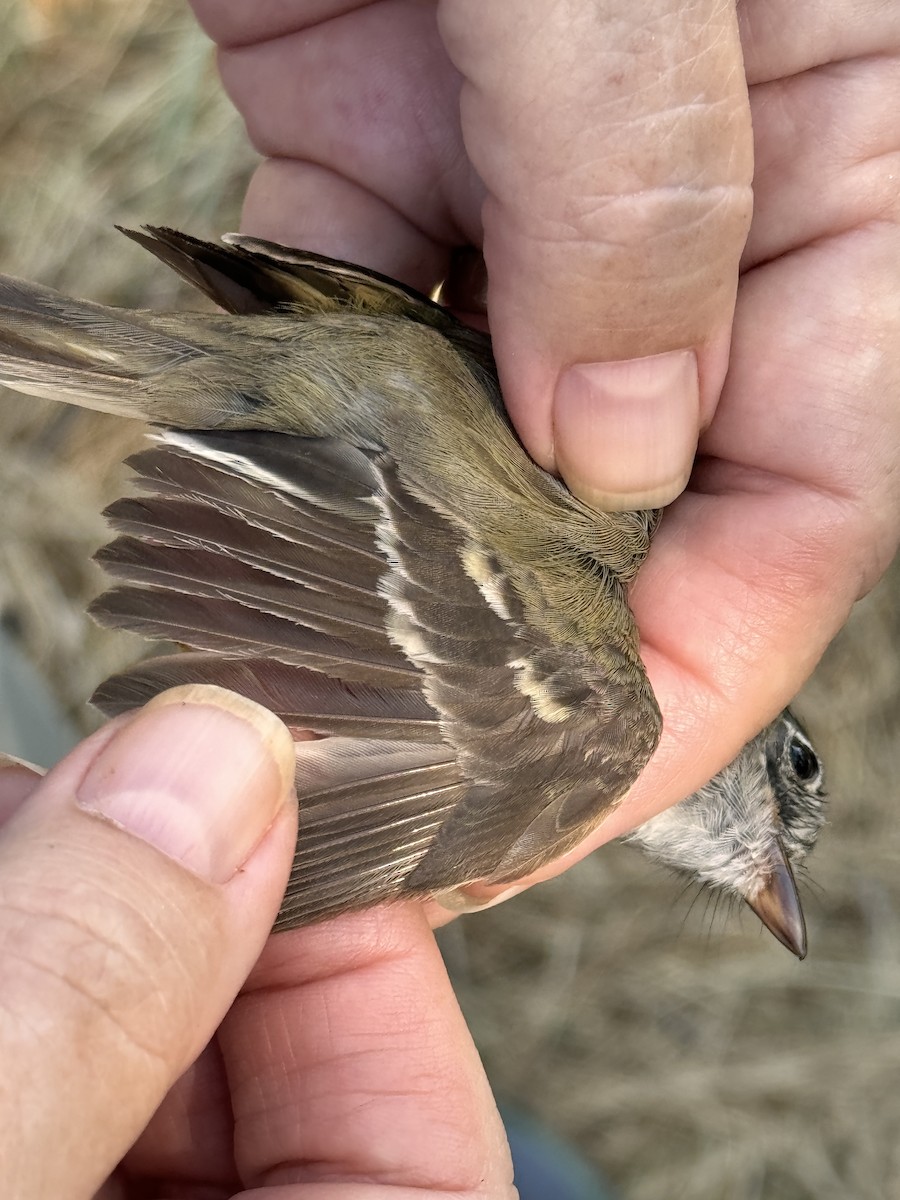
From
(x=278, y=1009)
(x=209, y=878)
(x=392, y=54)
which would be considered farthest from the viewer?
(x=392, y=54)

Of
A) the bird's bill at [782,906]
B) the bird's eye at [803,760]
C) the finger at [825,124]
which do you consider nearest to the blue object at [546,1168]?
the bird's bill at [782,906]

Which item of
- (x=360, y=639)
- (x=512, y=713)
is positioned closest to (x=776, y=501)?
(x=512, y=713)

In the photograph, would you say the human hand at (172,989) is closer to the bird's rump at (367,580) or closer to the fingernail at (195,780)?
the fingernail at (195,780)

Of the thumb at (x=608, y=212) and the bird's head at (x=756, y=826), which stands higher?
the thumb at (x=608, y=212)

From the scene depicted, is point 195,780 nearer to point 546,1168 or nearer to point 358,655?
point 358,655

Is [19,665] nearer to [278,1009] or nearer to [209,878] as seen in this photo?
[278,1009]

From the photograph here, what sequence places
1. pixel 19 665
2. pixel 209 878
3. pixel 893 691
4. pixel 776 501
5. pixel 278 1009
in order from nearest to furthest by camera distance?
1. pixel 209 878
2. pixel 278 1009
3. pixel 776 501
4. pixel 19 665
5. pixel 893 691

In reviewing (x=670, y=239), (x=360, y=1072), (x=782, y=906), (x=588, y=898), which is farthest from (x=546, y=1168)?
(x=670, y=239)
